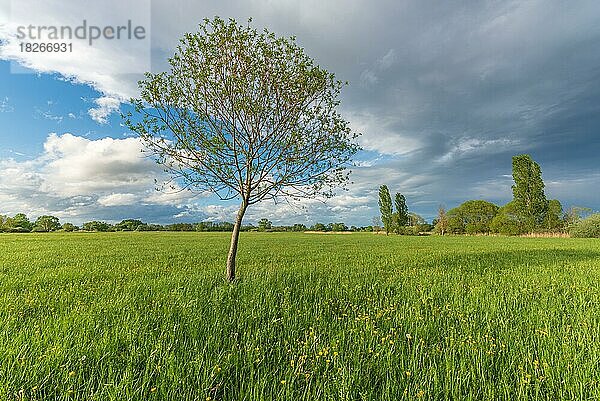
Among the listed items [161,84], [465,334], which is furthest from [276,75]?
[465,334]

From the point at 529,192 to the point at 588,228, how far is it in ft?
42.0

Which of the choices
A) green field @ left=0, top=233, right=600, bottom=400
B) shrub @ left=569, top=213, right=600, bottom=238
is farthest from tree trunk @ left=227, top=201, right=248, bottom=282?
shrub @ left=569, top=213, right=600, bottom=238

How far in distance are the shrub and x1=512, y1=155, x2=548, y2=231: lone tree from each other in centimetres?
628

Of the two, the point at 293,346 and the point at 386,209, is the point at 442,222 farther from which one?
the point at 293,346

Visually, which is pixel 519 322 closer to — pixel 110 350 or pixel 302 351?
pixel 302 351

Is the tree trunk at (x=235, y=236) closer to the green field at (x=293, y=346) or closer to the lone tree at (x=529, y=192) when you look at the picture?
the green field at (x=293, y=346)

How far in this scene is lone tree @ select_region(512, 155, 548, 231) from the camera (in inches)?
2803

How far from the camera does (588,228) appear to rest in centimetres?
6594

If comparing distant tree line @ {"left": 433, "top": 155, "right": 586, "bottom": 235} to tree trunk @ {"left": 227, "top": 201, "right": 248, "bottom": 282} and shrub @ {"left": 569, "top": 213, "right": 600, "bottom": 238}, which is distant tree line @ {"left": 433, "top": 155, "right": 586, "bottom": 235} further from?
tree trunk @ {"left": 227, "top": 201, "right": 248, "bottom": 282}

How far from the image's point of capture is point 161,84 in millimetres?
9852

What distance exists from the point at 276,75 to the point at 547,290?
1097 cm

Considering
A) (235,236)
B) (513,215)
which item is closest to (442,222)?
(513,215)

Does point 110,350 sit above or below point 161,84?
below

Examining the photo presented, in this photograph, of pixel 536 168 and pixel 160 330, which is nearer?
pixel 160 330
